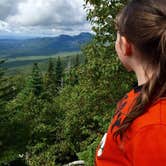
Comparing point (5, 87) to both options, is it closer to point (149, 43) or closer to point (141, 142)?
point (149, 43)

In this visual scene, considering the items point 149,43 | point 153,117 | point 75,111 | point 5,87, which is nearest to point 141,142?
point 153,117

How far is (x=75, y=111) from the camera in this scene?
105 ft

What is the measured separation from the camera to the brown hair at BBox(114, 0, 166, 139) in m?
2.10

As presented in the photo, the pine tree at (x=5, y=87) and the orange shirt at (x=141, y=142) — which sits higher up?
the orange shirt at (x=141, y=142)

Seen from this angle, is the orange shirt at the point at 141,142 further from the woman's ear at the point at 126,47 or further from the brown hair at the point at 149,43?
the woman's ear at the point at 126,47

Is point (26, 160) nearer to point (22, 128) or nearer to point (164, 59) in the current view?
point (22, 128)

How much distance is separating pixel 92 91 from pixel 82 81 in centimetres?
54

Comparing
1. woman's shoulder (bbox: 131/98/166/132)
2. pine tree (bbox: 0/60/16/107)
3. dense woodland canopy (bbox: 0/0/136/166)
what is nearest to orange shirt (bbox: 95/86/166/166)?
woman's shoulder (bbox: 131/98/166/132)

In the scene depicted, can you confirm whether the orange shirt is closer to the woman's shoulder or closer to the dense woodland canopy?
the woman's shoulder

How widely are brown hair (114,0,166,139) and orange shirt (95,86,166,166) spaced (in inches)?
1.8

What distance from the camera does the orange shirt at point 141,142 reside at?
1.93 meters

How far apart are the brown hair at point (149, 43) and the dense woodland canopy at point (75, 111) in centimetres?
770

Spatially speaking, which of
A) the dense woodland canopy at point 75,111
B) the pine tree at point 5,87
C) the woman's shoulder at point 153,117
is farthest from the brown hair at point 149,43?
the pine tree at point 5,87

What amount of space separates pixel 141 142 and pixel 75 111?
1181 inches
